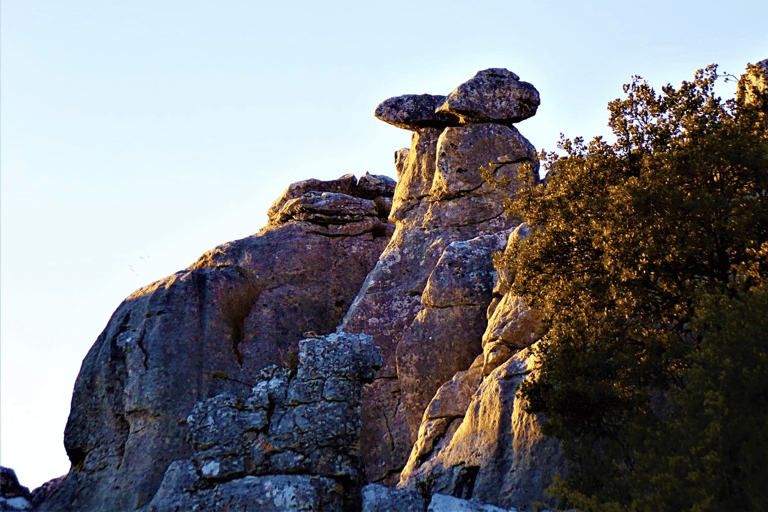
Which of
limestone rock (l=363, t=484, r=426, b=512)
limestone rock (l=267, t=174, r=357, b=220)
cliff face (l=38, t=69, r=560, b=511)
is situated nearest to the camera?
limestone rock (l=363, t=484, r=426, b=512)

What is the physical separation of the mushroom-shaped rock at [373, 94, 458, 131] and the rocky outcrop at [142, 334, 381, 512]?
1128 inches

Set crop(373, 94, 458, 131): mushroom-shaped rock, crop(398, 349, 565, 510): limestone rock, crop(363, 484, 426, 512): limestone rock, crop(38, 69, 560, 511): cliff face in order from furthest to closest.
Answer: crop(373, 94, 458, 131): mushroom-shaped rock → crop(398, 349, 565, 510): limestone rock → crop(38, 69, 560, 511): cliff face → crop(363, 484, 426, 512): limestone rock

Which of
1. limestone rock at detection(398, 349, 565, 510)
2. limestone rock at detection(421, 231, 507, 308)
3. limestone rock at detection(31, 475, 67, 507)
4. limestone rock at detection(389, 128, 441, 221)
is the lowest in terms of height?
limestone rock at detection(31, 475, 67, 507)

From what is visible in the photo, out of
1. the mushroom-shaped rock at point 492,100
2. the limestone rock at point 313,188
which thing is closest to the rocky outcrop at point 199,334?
the limestone rock at point 313,188

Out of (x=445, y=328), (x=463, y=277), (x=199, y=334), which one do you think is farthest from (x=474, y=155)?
(x=199, y=334)

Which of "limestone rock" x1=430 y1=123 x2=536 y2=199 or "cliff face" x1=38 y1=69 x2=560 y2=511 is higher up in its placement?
"limestone rock" x1=430 y1=123 x2=536 y2=199

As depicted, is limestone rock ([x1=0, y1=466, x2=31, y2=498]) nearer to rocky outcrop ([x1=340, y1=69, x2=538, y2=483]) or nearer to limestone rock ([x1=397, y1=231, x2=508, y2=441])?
rocky outcrop ([x1=340, y1=69, x2=538, y2=483])

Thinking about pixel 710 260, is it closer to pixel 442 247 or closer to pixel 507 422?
pixel 507 422

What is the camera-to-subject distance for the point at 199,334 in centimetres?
5069

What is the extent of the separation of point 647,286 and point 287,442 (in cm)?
1189

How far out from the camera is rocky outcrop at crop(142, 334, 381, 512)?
27.9 meters

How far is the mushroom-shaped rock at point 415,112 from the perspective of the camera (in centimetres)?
5738

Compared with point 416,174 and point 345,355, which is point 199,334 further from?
point 345,355

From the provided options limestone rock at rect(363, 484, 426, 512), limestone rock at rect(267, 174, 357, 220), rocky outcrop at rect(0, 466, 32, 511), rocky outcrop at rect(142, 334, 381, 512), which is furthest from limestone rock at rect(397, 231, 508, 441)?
limestone rock at rect(267, 174, 357, 220)
